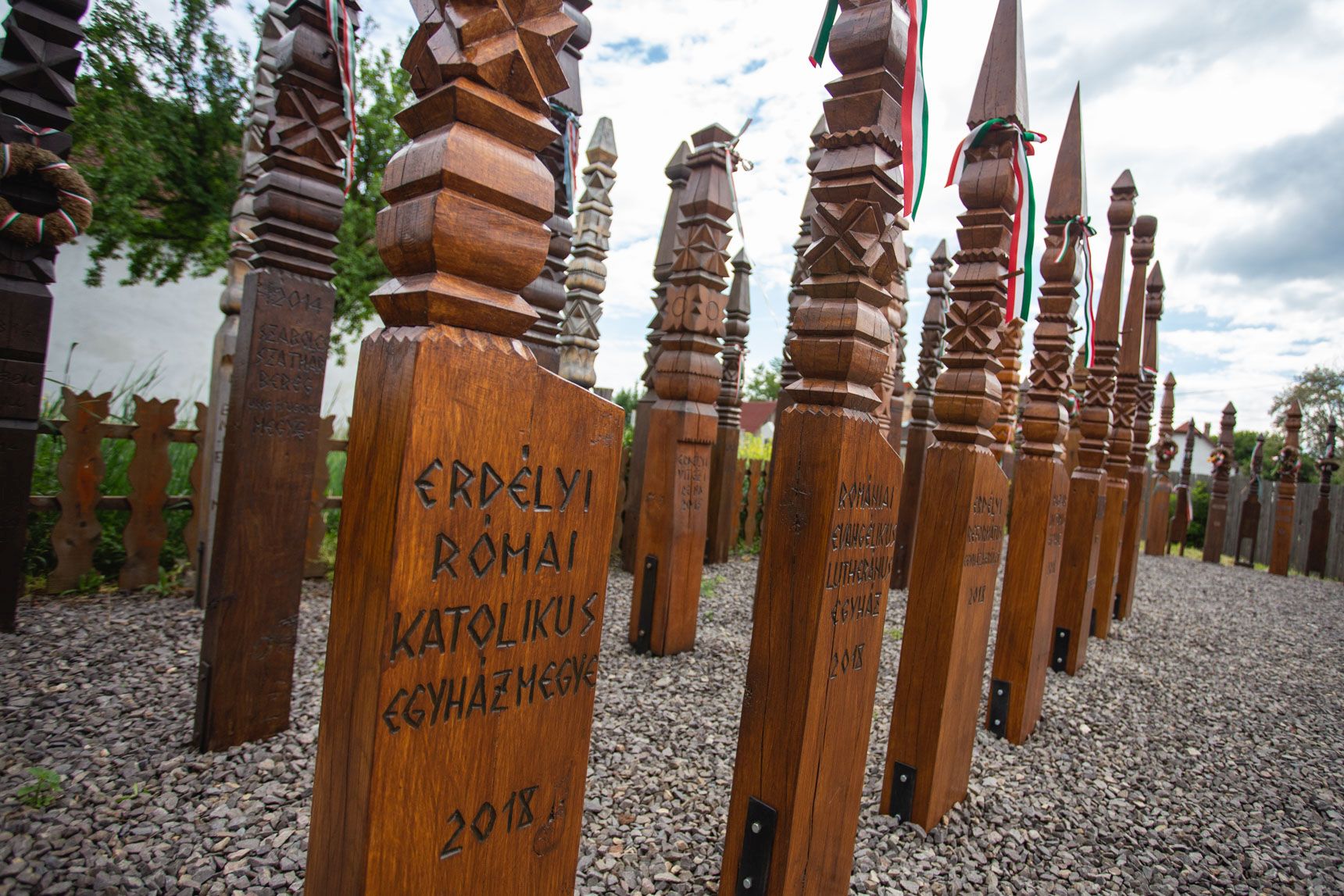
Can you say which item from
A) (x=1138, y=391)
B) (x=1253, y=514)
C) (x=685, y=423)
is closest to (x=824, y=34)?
(x=685, y=423)

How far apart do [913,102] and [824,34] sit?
39 centimetres

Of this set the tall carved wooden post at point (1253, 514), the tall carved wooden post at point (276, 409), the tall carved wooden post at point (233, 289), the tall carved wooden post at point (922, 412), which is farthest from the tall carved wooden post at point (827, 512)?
the tall carved wooden post at point (1253, 514)

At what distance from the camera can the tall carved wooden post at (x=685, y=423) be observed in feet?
15.6

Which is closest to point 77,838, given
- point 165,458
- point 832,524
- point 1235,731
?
point 832,524

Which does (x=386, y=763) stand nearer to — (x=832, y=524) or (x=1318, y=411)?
(x=832, y=524)

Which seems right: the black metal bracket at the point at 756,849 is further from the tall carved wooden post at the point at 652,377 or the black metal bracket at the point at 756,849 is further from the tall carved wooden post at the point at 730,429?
the tall carved wooden post at the point at 730,429

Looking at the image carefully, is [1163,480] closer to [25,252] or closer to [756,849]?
[756,849]

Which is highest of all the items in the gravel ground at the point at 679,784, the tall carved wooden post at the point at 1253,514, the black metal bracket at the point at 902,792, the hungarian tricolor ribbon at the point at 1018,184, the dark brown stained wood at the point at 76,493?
the hungarian tricolor ribbon at the point at 1018,184

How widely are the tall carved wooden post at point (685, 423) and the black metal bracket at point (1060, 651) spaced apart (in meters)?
2.96

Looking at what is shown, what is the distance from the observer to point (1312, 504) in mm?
13188

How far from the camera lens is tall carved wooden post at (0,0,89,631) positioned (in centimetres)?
358

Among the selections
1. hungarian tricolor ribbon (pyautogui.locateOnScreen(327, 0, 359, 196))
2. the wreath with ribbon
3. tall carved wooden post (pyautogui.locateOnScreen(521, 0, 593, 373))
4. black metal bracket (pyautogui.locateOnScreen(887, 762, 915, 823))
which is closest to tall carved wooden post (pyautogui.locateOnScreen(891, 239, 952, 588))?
black metal bracket (pyautogui.locateOnScreen(887, 762, 915, 823))

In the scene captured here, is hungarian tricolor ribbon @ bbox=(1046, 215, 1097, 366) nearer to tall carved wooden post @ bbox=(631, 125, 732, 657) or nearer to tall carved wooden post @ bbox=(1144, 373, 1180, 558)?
tall carved wooden post @ bbox=(631, 125, 732, 657)

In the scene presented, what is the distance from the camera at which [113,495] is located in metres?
5.28
